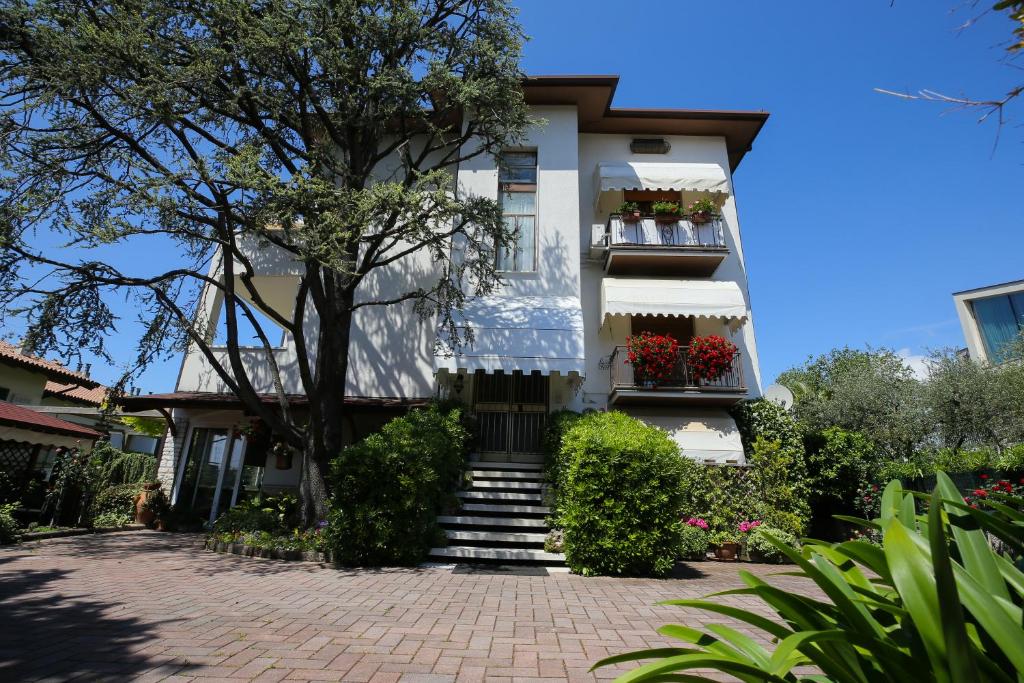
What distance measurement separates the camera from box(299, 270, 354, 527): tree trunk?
8.99m

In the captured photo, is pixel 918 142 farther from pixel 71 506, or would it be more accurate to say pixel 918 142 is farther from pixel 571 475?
pixel 71 506

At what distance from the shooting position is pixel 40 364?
17.5 m

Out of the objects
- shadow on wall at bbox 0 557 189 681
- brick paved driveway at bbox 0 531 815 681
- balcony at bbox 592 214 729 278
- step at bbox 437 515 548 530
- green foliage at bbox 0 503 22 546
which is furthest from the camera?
balcony at bbox 592 214 729 278

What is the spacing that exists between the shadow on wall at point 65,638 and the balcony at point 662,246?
11.6m

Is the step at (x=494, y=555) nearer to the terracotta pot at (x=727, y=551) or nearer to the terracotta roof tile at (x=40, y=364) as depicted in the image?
the terracotta pot at (x=727, y=551)

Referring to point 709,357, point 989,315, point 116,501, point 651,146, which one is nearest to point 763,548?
point 709,357

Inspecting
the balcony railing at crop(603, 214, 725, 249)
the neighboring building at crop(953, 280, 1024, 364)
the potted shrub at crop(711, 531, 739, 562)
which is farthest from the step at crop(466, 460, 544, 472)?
the neighboring building at crop(953, 280, 1024, 364)

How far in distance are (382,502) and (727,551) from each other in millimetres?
6162

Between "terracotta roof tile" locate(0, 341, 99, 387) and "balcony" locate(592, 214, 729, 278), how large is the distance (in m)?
19.1

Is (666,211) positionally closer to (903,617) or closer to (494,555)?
(494,555)

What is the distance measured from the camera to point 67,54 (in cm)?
768

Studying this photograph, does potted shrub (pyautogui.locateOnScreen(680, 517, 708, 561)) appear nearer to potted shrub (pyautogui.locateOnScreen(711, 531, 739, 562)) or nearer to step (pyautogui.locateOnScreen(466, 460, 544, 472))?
potted shrub (pyautogui.locateOnScreen(711, 531, 739, 562))

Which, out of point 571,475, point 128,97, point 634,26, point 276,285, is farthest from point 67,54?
point 571,475

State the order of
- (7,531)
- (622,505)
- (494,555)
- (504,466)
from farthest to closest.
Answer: (504,466)
(7,531)
(494,555)
(622,505)
